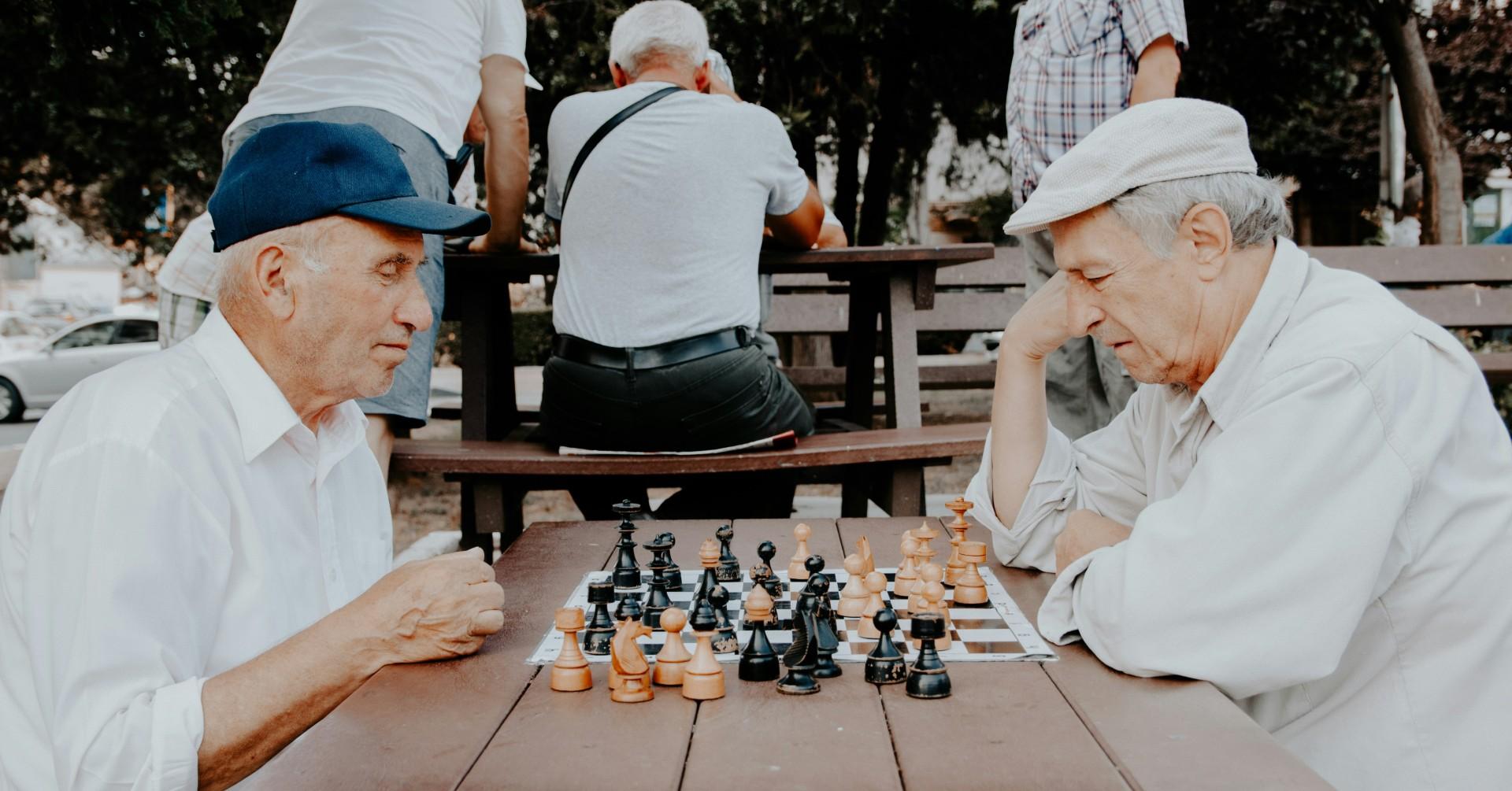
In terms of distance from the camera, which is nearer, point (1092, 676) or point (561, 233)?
point (1092, 676)

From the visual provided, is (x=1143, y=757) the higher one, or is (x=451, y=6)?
(x=451, y=6)

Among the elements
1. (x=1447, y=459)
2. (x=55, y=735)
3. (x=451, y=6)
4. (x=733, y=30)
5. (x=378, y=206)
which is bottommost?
(x=55, y=735)

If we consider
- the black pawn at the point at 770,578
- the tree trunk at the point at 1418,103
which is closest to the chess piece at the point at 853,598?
the black pawn at the point at 770,578

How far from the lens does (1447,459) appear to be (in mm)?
1888

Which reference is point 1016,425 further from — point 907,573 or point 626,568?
point 626,568

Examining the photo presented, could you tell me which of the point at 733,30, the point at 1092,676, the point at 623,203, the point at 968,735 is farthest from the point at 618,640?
the point at 733,30

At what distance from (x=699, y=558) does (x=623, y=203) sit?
6.08ft

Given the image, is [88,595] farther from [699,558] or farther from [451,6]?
[451,6]

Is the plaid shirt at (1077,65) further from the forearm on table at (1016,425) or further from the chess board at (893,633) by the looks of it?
the chess board at (893,633)

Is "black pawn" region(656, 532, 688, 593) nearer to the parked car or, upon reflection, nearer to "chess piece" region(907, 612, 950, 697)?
"chess piece" region(907, 612, 950, 697)

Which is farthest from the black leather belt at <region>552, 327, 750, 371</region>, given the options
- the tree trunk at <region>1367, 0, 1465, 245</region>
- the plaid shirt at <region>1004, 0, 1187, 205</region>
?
the tree trunk at <region>1367, 0, 1465, 245</region>

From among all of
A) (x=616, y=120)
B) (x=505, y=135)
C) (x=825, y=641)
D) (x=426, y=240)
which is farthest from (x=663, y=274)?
(x=825, y=641)

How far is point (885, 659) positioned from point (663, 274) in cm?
250

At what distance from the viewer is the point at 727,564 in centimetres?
237
